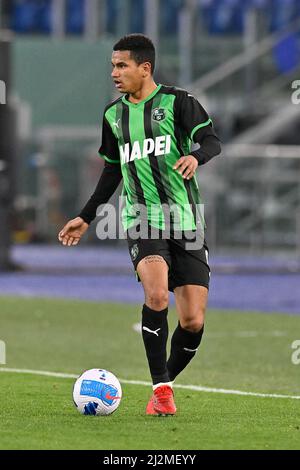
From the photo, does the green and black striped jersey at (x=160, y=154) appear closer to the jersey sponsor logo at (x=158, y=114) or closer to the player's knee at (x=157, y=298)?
the jersey sponsor logo at (x=158, y=114)

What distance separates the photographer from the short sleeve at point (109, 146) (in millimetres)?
9008

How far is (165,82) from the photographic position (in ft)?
108

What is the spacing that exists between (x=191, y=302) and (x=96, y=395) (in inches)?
32.8

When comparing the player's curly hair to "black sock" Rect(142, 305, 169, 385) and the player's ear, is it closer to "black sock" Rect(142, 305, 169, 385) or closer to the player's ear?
the player's ear

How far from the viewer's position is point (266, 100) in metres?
32.9

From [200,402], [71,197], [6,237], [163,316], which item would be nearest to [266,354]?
[200,402]

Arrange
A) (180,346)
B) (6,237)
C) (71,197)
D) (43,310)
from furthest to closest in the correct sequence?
(71,197), (6,237), (43,310), (180,346)

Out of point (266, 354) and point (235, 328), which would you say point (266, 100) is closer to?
point (235, 328)

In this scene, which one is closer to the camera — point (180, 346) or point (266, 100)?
point (180, 346)

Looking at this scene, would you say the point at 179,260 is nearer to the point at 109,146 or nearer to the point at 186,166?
the point at 186,166

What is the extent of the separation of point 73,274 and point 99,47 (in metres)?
12.4

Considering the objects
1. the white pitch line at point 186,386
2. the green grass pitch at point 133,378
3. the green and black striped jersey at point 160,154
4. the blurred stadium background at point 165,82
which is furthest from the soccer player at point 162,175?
the blurred stadium background at point 165,82

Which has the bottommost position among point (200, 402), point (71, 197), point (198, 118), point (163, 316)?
point (71, 197)

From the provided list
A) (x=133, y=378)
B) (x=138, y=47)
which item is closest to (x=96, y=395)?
(x=138, y=47)
